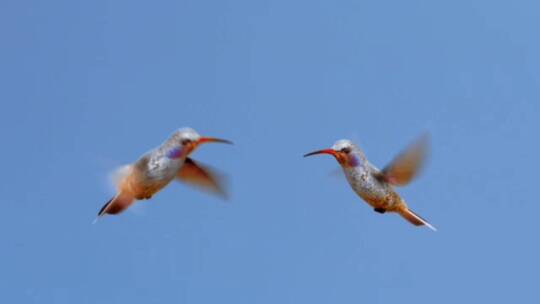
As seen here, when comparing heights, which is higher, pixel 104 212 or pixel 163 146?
pixel 163 146

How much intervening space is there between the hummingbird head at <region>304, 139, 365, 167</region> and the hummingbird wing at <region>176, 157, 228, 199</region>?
836 mm

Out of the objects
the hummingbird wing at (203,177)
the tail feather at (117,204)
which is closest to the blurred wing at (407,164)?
the hummingbird wing at (203,177)

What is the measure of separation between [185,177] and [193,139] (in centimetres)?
84

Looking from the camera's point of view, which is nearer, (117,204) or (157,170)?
(157,170)

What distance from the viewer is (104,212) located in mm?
6289

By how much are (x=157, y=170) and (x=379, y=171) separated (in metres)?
1.72

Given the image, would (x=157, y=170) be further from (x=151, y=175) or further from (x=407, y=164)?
(x=407, y=164)

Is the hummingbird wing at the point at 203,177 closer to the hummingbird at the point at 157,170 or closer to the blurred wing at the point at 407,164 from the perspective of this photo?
the hummingbird at the point at 157,170

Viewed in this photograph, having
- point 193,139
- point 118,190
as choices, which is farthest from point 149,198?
point 193,139

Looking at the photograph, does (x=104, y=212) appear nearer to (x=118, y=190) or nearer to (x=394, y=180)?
(x=118, y=190)

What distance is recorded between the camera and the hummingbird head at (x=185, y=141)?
5916 millimetres

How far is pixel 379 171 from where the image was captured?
672 centimetres

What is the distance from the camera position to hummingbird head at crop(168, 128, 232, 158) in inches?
233

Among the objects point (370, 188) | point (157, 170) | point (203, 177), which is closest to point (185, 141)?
point (157, 170)
